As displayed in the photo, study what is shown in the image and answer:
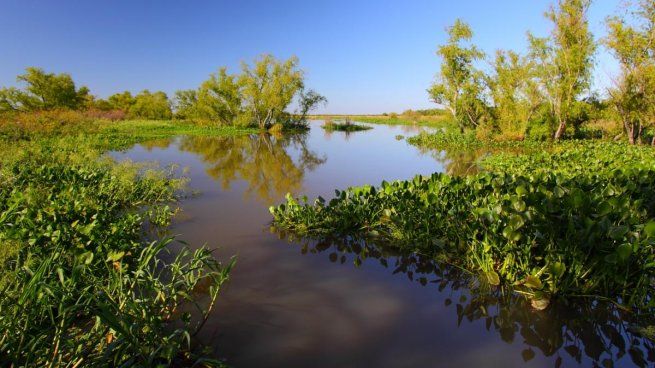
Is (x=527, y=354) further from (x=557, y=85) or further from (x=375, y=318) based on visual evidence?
(x=557, y=85)

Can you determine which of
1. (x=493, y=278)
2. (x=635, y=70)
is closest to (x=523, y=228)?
(x=493, y=278)

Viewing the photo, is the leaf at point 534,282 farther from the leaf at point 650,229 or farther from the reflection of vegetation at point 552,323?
the leaf at point 650,229

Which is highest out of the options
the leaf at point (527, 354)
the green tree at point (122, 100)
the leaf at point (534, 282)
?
the green tree at point (122, 100)

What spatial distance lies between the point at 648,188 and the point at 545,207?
132 inches

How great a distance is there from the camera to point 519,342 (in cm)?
345

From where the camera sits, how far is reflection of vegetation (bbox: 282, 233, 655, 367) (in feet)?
10.7

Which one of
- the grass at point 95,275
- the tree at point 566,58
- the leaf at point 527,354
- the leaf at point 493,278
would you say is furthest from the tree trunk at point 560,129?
the leaf at point 527,354

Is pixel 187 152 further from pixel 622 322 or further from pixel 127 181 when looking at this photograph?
pixel 622 322

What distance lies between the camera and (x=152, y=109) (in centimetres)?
5831

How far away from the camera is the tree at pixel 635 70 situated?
17.8 m

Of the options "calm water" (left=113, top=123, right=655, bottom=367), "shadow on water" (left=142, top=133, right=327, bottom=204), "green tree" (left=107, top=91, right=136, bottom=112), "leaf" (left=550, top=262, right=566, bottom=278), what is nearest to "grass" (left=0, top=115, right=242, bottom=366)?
"calm water" (left=113, top=123, right=655, bottom=367)

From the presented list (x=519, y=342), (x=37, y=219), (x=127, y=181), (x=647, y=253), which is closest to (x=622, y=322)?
(x=647, y=253)

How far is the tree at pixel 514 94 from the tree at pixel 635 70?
489 centimetres

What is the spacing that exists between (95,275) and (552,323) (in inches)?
198
